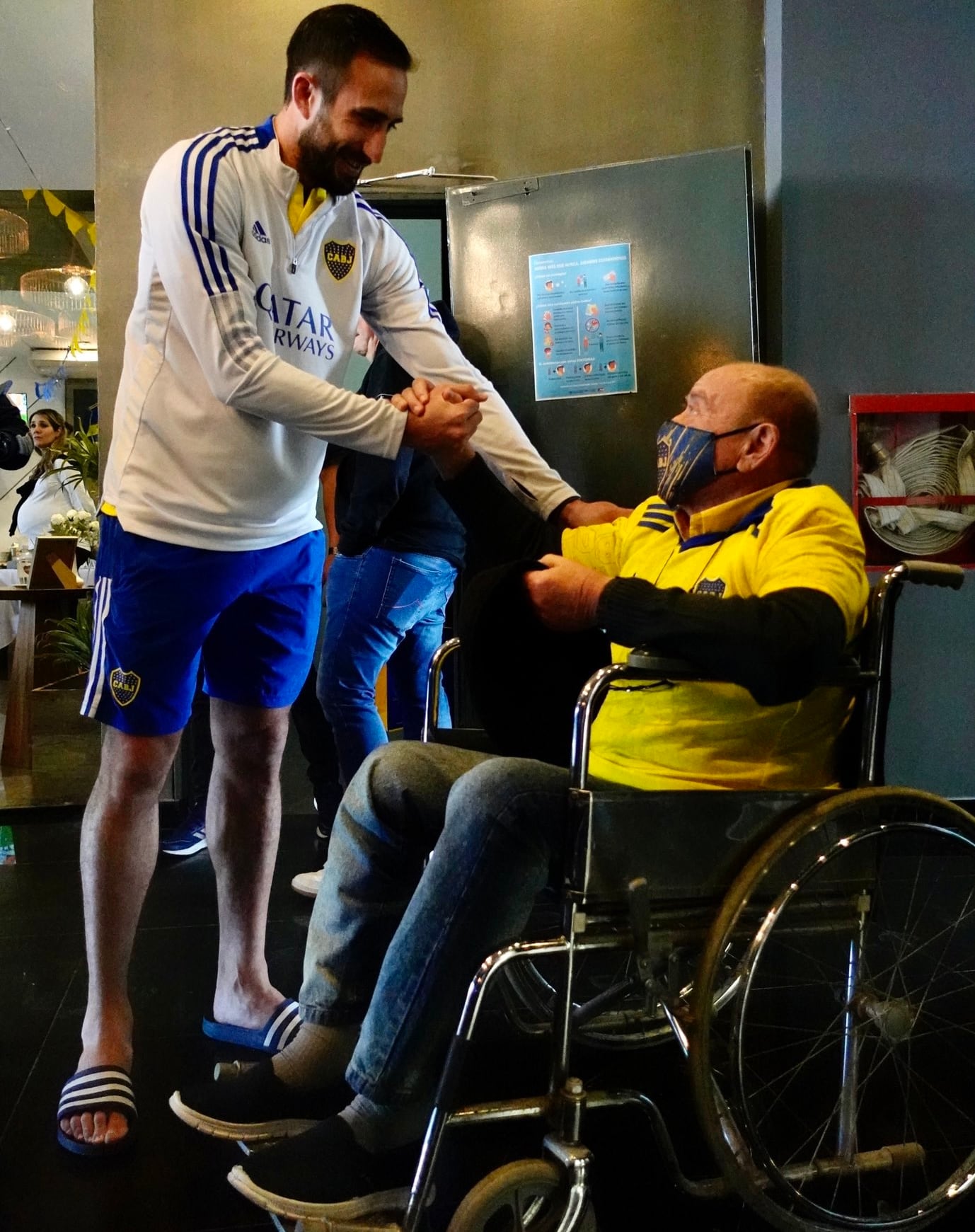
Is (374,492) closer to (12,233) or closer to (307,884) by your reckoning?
(307,884)

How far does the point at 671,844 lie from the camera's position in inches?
47.7

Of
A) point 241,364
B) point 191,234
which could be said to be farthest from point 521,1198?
point 191,234

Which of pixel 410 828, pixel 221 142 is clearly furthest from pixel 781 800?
pixel 221 142

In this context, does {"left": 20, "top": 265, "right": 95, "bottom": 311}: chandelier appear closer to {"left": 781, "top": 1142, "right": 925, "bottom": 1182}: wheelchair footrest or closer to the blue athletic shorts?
the blue athletic shorts

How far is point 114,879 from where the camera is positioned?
161 cm

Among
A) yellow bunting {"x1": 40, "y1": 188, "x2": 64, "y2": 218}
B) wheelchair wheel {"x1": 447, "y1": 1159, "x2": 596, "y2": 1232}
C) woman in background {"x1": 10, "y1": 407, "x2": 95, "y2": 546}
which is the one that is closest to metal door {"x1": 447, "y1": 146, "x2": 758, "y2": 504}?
wheelchair wheel {"x1": 447, "y1": 1159, "x2": 596, "y2": 1232}

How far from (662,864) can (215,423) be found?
904 millimetres

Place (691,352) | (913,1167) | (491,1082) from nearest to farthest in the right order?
(913,1167), (491,1082), (691,352)

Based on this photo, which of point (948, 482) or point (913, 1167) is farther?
point (948, 482)

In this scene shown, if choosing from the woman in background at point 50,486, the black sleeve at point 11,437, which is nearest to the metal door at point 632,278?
the black sleeve at point 11,437

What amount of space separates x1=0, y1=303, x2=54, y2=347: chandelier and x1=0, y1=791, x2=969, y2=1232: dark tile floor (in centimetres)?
688

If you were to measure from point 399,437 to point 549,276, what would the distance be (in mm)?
1756

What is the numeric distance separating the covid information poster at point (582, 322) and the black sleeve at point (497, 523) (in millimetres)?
1514

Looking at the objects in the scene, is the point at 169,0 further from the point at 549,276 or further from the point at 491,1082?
the point at 491,1082
